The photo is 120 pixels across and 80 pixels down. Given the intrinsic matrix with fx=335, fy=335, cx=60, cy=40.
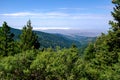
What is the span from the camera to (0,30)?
237ft

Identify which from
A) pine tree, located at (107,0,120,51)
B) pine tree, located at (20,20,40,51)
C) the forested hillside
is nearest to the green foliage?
the forested hillside

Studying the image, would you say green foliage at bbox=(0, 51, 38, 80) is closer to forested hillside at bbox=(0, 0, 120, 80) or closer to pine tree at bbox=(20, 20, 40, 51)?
forested hillside at bbox=(0, 0, 120, 80)

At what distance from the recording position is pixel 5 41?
7119 cm

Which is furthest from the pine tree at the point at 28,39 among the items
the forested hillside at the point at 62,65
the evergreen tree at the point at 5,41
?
the forested hillside at the point at 62,65

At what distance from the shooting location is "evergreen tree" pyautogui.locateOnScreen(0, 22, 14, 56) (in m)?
69.8

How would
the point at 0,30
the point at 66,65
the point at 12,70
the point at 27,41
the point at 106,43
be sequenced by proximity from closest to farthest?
1. the point at 66,65
2. the point at 12,70
3. the point at 106,43
4. the point at 27,41
5. the point at 0,30

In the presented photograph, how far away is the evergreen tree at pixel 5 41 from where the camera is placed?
229 feet

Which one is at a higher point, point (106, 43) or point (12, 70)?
point (106, 43)

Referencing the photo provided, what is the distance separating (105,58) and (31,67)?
12780 mm

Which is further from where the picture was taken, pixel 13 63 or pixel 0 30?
pixel 0 30

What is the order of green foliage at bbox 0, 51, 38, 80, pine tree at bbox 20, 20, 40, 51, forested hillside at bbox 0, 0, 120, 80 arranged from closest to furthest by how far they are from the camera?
forested hillside at bbox 0, 0, 120, 80, green foliage at bbox 0, 51, 38, 80, pine tree at bbox 20, 20, 40, 51

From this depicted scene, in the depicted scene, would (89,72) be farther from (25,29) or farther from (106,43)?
(25,29)

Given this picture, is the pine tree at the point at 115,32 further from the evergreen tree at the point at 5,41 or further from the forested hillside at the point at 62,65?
the evergreen tree at the point at 5,41

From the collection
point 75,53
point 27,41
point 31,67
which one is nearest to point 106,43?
point 75,53
